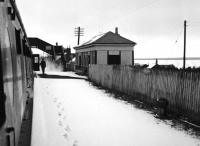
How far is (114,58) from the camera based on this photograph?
106 feet

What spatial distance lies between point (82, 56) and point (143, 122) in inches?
1204

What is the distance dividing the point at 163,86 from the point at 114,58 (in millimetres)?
21285

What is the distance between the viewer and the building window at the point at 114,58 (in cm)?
3189

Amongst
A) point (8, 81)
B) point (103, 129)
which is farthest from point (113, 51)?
point (8, 81)

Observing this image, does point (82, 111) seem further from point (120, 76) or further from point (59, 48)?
point (59, 48)

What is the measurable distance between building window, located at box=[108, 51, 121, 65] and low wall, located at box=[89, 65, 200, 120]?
13156 millimetres

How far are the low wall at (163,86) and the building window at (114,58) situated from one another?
13156mm

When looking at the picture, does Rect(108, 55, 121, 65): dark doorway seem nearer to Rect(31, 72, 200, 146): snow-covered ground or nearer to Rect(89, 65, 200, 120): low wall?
Rect(89, 65, 200, 120): low wall

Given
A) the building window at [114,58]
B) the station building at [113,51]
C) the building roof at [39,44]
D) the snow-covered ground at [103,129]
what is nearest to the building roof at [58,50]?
the building roof at [39,44]

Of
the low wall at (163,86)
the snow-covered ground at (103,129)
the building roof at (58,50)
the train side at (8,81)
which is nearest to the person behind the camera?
the train side at (8,81)

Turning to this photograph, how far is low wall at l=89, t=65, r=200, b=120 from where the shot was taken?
9.03 metres

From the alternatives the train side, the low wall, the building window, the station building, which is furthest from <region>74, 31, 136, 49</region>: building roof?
the train side

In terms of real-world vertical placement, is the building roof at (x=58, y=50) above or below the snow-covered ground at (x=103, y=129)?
above

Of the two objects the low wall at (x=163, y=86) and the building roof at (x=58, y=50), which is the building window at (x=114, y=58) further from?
the building roof at (x=58, y=50)
